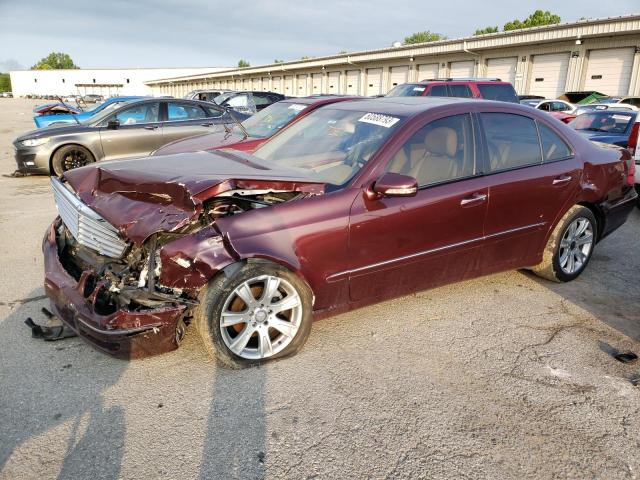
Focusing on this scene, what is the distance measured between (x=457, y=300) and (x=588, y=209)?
1.59 meters

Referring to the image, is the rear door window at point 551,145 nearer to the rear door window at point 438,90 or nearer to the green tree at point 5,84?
the rear door window at point 438,90

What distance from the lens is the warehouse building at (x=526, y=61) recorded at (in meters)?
22.1

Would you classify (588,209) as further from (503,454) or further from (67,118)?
(67,118)

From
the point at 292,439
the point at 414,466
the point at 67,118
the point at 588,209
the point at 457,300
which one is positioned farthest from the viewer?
the point at 67,118

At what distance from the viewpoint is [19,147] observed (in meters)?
9.58

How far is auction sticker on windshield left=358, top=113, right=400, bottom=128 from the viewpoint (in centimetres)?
370

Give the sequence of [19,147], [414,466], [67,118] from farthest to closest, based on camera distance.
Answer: [67,118], [19,147], [414,466]

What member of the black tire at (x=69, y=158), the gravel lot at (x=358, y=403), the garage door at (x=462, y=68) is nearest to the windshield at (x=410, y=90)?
the black tire at (x=69, y=158)

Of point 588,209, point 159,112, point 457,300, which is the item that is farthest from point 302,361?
point 159,112

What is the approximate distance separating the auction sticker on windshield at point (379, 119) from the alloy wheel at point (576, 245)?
204cm

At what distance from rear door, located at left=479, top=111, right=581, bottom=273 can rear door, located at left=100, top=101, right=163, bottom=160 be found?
751 cm

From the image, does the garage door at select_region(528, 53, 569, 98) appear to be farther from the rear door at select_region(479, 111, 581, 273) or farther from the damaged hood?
the damaged hood

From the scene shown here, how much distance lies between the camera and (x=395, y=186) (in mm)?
3229

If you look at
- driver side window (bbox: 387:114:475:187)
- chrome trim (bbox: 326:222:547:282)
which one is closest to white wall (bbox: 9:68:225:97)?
driver side window (bbox: 387:114:475:187)
